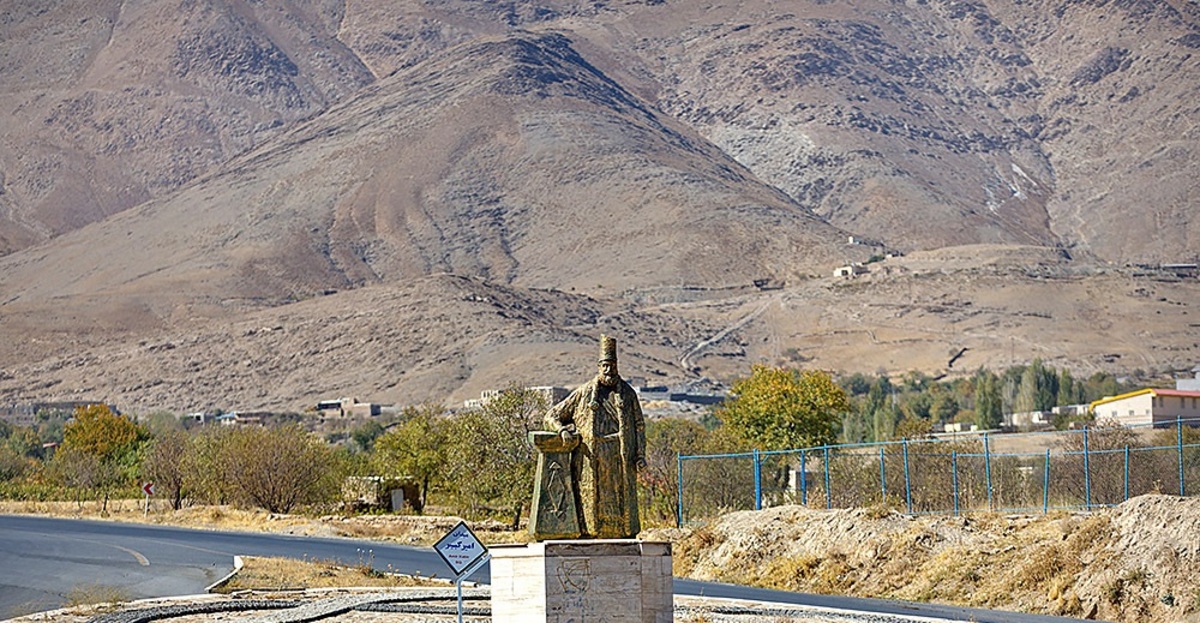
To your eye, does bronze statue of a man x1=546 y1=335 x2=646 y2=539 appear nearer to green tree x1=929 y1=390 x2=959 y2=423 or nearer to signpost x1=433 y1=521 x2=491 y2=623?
signpost x1=433 y1=521 x2=491 y2=623

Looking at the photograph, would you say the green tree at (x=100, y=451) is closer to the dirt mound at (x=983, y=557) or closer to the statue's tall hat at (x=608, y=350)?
the dirt mound at (x=983, y=557)

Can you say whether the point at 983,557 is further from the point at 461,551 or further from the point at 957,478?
the point at 461,551

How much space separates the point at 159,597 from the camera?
32.9 m

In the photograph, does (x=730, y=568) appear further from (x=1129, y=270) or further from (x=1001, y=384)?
(x=1129, y=270)

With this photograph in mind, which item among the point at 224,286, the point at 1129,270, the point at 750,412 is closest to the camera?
the point at 750,412

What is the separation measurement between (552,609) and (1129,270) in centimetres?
17287

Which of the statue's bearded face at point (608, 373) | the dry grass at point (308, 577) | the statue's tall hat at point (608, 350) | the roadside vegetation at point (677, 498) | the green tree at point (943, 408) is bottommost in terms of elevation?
the dry grass at point (308, 577)

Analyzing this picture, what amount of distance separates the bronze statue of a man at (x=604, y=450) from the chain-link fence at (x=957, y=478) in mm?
18242

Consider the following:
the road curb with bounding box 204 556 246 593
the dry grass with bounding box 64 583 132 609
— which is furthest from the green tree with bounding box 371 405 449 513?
the dry grass with bounding box 64 583 132 609

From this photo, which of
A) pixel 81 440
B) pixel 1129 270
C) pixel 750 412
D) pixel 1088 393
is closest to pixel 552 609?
pixel 750 412

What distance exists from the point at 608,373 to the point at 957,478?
982 inches

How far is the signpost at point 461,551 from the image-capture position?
22.4m

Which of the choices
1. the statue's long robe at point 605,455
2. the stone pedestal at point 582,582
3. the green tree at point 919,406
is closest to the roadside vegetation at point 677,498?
the green tree at point 919,406

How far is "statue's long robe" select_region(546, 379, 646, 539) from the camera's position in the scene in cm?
2102
